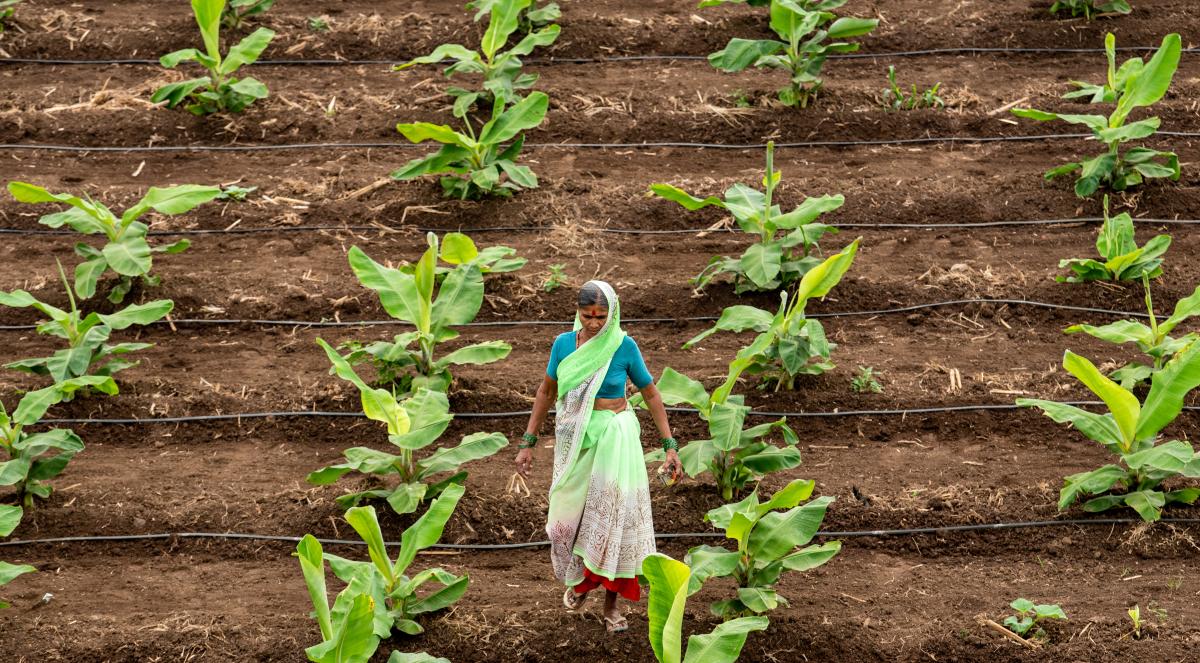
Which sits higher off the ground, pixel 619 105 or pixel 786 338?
pixel 619 105

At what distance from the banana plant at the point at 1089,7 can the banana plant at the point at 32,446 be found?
20.9 ft

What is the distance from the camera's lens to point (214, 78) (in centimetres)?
848

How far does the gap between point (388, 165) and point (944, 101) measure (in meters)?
3.25

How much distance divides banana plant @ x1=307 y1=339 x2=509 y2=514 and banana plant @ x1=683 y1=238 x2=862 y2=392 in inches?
42.4

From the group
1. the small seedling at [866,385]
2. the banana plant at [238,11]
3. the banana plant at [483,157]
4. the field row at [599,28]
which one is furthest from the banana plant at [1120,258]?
the banana plant at [238,11]

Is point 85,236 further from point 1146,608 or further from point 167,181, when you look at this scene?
point 1146,608

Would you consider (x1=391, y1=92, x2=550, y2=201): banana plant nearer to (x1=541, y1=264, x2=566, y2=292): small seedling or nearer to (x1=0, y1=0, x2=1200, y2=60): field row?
(x1=541, y1=264, x2=566, y2=292): small seedling

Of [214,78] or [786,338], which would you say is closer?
[786,338]

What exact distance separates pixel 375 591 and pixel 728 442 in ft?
4.65

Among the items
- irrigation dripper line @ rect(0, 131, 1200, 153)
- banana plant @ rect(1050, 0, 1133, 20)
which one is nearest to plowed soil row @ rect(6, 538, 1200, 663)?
irrigation dripper line @ rect(0, 131, 1200, 153)

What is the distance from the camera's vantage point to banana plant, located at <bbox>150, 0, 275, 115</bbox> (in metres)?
8.13

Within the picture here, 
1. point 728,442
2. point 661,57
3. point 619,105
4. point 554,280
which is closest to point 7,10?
point 619,105

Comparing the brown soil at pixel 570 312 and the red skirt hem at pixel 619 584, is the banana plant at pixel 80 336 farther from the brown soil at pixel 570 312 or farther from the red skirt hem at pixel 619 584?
the red skirt hem at pixel 619 584

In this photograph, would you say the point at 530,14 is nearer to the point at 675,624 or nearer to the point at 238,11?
the point at 238,11
